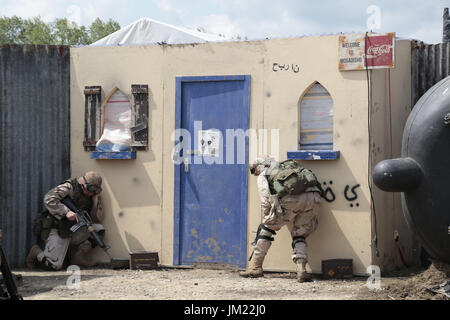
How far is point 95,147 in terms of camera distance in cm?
908

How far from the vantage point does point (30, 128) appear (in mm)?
9211

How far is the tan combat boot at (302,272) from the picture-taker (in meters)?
7.69

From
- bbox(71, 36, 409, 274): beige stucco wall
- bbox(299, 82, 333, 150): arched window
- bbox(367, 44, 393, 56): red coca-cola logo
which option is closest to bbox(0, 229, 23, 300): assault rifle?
bbox(71, 36, 409, 274): beige stucco wall

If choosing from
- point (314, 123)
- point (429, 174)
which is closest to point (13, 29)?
point (314, 123)

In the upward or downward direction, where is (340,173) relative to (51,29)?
downward

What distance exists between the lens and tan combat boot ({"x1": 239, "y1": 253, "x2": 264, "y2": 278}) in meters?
8.02

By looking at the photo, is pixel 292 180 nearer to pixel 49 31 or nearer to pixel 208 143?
pixel 208 143

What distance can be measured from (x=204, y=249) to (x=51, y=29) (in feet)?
73.3

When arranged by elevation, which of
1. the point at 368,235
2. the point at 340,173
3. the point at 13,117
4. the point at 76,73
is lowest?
the point at 368,235

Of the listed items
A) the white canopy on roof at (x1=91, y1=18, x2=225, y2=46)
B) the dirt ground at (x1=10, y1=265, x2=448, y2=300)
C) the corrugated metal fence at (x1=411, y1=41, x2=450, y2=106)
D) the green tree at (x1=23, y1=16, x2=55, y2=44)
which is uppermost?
the green tree at (x1=23, y1=16, x2=55, y2=44)

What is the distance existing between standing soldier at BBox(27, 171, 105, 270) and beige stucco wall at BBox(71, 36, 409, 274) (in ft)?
0.78

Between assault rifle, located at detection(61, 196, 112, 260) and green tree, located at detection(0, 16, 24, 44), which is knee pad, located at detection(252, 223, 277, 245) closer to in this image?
assault rifle, located at detection(61, 196, 112, 260)
